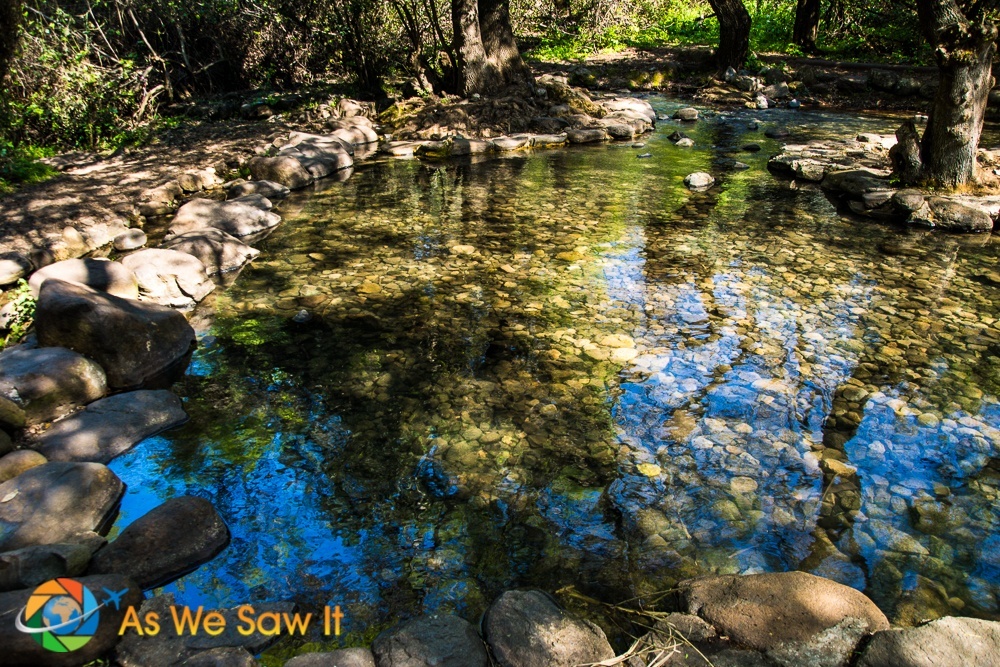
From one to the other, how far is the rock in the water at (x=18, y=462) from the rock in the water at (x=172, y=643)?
47.3 inches

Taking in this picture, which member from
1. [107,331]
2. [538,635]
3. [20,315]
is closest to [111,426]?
[107,331]

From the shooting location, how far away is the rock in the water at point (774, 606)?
2.57m

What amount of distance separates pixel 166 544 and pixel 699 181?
25.8 feet

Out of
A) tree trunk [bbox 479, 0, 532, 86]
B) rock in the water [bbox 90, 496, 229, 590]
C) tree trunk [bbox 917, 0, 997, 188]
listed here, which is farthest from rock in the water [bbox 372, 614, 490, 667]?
tree trunk [bbox 479, 0, 532, 86]

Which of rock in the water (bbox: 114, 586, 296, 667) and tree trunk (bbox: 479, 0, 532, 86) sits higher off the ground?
tree trunk (bbox: 479, 0, 532, 86)

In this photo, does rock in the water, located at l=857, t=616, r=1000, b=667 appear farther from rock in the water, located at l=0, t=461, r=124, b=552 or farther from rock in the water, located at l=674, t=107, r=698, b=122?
rock in the water, located at l=674, t=107, r=698, b=122

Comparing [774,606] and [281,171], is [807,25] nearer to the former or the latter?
[281,171]

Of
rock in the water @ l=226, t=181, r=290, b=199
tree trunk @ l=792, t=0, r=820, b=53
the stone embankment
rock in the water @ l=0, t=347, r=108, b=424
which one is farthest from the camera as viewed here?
tree trunk @ l=792, t=0, r=820, b=53

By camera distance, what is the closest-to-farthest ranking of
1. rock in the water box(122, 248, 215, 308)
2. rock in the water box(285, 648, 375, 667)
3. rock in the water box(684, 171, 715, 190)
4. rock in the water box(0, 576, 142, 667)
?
rock in the water box(0, 576, 142, 667)
rock in the water box(285, 648, 375, 667)
rock in the water box(122, 248, 215, 308)
rock in the water box(684, 171, 715, 190)

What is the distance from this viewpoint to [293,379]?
15.0 feet

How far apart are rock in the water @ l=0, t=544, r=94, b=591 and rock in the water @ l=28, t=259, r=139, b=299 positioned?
2.95m

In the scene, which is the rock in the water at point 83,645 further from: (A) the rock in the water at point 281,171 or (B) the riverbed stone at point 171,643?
(A) the rock in the water at point 281,171

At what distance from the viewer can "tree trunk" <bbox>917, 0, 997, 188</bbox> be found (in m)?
7.28

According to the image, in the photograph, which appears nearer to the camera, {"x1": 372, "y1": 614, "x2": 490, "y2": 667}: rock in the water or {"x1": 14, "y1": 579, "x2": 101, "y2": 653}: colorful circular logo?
{"x1": 14, "y1": 579, "x2": 101, "y2": 653}: colorful circular logo
